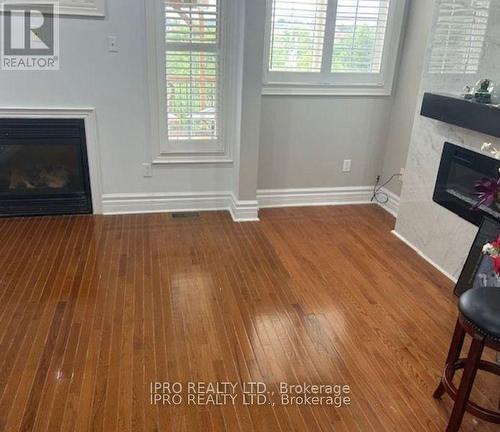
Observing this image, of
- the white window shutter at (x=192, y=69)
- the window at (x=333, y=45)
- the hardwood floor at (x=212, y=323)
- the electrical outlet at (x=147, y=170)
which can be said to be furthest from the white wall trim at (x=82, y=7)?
the hardwood floor at (x=212, y=323)

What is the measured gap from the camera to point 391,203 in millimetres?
4223

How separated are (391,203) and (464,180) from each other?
125cm

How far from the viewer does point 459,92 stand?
298 cm

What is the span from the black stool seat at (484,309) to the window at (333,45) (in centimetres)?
264

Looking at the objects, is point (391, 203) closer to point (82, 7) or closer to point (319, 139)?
point (319, 139)

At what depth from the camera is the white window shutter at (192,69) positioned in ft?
11.3

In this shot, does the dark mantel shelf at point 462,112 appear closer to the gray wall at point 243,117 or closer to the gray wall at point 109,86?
the gray wall at point 243,117

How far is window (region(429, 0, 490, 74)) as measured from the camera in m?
2.78

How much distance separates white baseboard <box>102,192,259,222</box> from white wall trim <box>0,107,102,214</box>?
3.6 inches

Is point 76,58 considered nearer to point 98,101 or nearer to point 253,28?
point 98,101

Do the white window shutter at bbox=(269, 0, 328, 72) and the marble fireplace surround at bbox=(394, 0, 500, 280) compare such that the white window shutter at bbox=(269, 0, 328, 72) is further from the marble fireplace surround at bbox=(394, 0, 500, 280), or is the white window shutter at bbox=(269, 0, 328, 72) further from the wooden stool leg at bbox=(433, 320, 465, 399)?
the wooden stool leg at bbox=(433, 320, 465, 399)

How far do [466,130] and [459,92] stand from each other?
300 mm

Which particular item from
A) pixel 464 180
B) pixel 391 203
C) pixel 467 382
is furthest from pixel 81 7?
pixel 467 382

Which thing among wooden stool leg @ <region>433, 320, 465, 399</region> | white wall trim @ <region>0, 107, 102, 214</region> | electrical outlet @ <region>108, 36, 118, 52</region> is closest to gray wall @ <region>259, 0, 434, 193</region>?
electrical outlet @ <region>108, 36, 118, 52</region>
